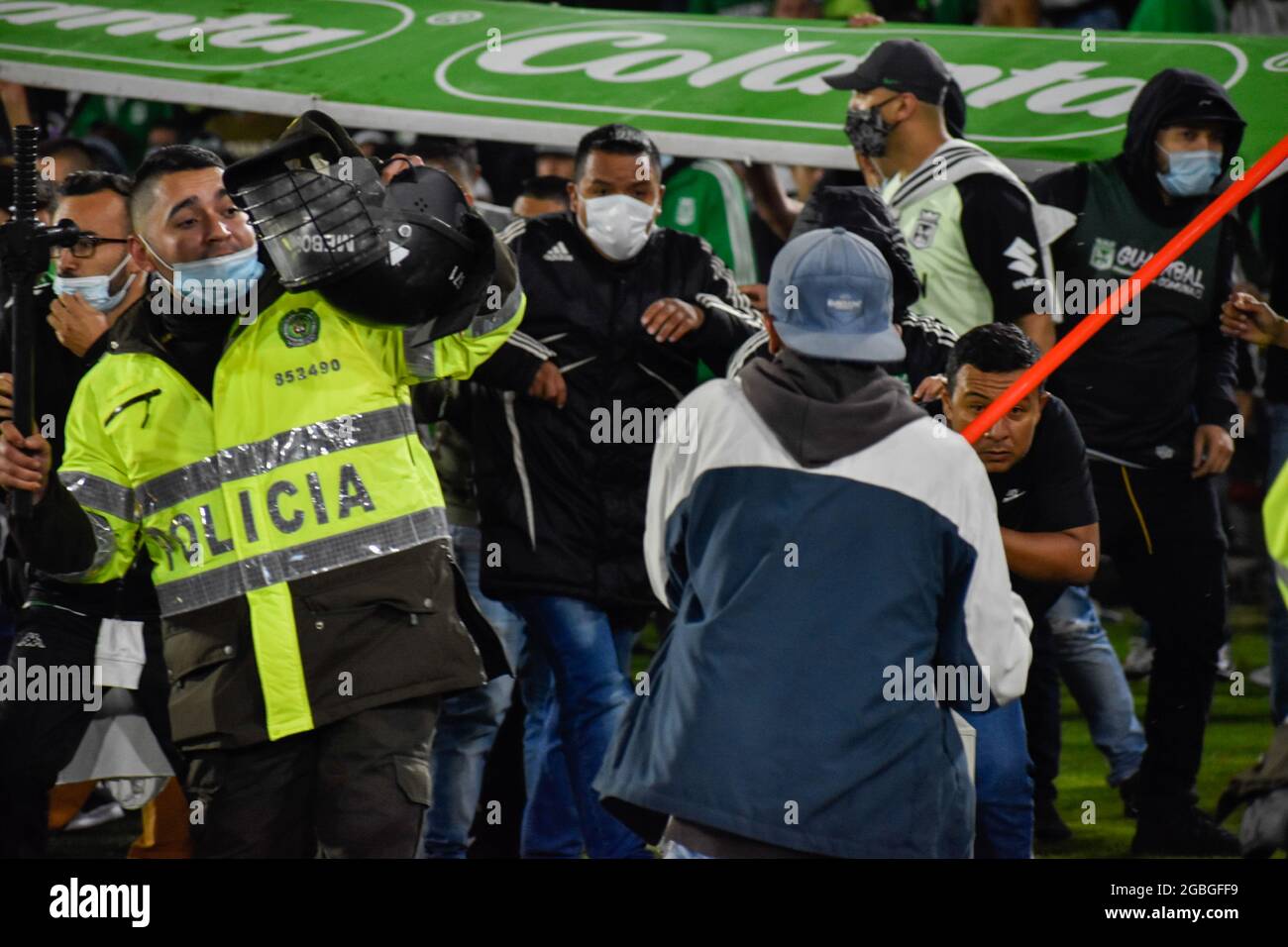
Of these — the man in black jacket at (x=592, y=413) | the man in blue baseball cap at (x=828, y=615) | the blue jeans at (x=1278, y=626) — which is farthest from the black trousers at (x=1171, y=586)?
the man in blue baseball cap at (x=828, y=615)

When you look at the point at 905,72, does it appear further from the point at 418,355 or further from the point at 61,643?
the point at 61,643

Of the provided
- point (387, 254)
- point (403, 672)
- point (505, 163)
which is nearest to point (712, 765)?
point (403, 672)

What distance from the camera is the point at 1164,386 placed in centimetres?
564

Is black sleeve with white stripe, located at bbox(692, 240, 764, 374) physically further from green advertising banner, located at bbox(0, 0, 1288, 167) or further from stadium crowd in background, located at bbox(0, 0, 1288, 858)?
green advertising banner, located at bbox(0, 0, 1288, 167)

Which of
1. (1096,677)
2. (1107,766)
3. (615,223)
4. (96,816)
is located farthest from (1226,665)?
(96,816)

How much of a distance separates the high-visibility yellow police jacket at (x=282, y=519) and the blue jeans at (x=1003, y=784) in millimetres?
1253

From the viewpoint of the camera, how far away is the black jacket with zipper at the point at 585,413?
516cm

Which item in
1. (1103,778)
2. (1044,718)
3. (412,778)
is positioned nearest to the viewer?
(412,778)

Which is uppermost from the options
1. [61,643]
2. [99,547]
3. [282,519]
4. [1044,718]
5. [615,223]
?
[615,223]

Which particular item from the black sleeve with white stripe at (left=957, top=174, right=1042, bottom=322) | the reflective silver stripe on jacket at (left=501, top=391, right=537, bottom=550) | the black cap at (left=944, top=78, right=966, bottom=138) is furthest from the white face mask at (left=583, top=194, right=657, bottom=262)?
the black cap at (left=944, top=78, right=966, bottom=138)

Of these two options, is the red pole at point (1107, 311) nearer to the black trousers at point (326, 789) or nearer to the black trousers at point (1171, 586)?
the black trousers at point (1171, 586)

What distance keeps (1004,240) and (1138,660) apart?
2956 mm

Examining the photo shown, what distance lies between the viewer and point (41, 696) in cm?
470

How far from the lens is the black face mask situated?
223 inches
